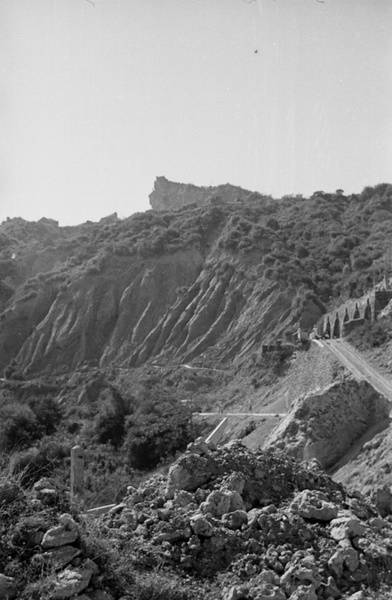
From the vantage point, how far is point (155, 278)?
41000mm

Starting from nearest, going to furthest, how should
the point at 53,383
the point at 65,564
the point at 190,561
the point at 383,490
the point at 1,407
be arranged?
1. the point at 65,564
2. the point at 190,561
3. the point at 383,490
4. the point at 1,407
5. the point at 53,383

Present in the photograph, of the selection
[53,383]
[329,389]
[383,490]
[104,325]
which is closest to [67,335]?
[104,325]

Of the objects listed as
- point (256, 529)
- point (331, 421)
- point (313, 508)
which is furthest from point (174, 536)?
point (331, 421)

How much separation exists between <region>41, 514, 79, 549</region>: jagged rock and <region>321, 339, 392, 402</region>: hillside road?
9.23 m

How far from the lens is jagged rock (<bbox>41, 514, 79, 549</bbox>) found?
17.3 ft

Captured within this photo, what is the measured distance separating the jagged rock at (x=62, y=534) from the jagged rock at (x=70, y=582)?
0.27 m

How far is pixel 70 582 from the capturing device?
4.91m

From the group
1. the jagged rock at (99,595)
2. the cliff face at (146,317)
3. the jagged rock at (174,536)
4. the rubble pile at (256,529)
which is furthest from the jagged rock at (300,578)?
the cliff face at (146,317)

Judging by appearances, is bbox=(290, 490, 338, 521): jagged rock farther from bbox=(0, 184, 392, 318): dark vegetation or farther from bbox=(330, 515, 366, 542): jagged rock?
bbox=(0, 184, 392, 318): dark vegetation

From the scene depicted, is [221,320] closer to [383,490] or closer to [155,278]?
[155,278]

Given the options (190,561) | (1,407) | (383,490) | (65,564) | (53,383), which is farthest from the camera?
(53,383)

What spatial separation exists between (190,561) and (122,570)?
81cm

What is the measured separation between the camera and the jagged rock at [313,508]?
21.0ft

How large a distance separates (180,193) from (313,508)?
65618mm
